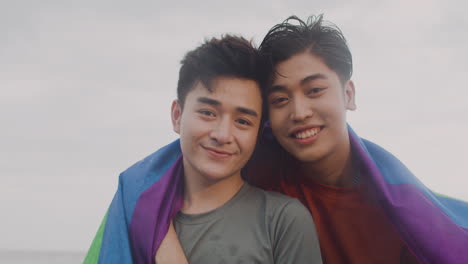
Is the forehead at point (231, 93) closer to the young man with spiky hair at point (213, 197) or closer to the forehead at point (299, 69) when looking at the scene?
the young man with spiky hair at point (213, 197)

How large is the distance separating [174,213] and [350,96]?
48.3 inches

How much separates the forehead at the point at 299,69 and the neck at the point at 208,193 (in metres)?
0.55

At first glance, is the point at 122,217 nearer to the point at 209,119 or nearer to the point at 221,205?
the point at 221,205

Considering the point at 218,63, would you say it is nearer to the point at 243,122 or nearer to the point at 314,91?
the point at 243,122

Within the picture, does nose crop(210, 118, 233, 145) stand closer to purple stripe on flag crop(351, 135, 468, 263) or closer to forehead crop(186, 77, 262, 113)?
forehead crop(186, 77, 262, 113)

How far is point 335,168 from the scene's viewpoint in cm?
259

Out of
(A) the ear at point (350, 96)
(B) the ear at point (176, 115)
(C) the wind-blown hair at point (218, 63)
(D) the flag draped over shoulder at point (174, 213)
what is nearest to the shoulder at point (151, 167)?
(D) the flag draped over shoulder at point (174, 213)

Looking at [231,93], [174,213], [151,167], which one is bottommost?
[174,213]

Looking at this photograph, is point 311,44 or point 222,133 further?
point 311,44

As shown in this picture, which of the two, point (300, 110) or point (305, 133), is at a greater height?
point (300, 110)

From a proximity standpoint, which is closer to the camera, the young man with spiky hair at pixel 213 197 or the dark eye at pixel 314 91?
the young man with spiky hair at pixel 213 197

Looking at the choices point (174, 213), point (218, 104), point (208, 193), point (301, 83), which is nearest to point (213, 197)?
point (208, 193)

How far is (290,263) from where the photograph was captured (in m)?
1.89

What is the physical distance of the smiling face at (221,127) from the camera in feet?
6.76
